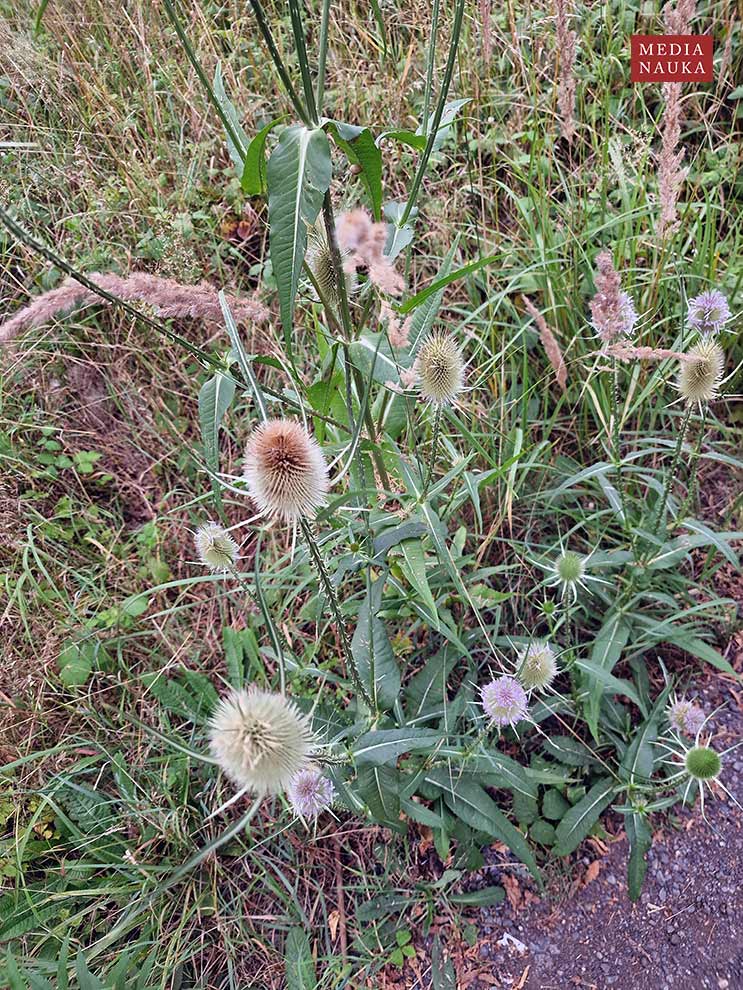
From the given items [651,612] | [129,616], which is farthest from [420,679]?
[129,616]

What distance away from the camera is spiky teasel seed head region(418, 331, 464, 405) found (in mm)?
1586

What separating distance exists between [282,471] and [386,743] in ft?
2.31

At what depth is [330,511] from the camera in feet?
4.15

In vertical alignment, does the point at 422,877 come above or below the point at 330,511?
below

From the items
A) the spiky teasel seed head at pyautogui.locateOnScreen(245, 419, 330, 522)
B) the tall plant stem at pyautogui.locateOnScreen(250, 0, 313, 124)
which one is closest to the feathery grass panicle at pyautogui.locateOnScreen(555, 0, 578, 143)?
the tall plant stem at pyautogui.locateOnScreen(250, 0, 313, 124)

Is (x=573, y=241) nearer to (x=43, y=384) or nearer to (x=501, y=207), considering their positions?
(x=501, y=207)

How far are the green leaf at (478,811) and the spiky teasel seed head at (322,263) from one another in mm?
1235

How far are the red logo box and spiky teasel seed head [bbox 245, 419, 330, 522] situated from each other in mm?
1884

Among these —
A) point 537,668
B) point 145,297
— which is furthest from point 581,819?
point 145,297

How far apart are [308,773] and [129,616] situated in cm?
119

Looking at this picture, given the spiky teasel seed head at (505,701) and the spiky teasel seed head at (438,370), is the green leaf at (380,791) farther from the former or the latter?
the spiky teasel seed head at (438,370)

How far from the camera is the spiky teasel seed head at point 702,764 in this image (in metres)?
1.62

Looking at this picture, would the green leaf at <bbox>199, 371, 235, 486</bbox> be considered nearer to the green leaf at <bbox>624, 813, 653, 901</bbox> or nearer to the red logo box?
the green leaf at <bbox>624, 813, 653, 901</bbox>

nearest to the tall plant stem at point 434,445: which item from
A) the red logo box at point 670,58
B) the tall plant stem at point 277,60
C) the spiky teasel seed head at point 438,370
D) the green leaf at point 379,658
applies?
the spiky teasel seed head at point 438,370
